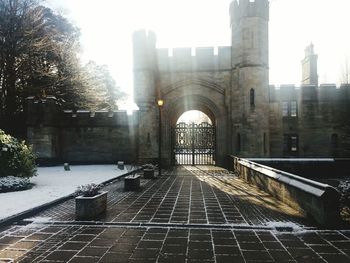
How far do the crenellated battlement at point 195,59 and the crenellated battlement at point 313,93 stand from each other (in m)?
4.95

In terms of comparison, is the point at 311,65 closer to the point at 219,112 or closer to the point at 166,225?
the point at 219,112

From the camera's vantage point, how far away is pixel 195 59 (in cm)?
2144

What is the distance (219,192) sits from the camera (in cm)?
1029

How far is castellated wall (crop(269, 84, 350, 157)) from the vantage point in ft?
73.3

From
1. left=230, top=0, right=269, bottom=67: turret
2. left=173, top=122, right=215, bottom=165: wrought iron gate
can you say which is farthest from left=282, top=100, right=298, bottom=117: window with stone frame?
left=173, top=122, right=215, bottom=165: wrought iron gate

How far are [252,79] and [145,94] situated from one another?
733 cm

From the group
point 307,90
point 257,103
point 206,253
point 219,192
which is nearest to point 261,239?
point 206,253

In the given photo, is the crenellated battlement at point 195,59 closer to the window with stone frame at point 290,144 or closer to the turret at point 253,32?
the turret at point 253,32

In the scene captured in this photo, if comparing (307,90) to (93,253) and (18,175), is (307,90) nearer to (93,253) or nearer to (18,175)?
(18,175)

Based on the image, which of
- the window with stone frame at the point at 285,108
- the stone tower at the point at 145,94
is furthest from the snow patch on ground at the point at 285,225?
the window with stone frame at the point at 285,108

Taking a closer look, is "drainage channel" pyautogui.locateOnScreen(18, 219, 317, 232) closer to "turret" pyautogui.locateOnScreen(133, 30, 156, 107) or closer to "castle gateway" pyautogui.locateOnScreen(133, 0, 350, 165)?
"castle gateway" pyautogui.locateOnScreen(133, 0, 350, 165)

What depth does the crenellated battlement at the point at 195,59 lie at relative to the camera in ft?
69.7

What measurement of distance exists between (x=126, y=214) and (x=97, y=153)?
1544 centimetres

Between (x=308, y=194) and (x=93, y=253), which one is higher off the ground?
(x=308, y=194)
